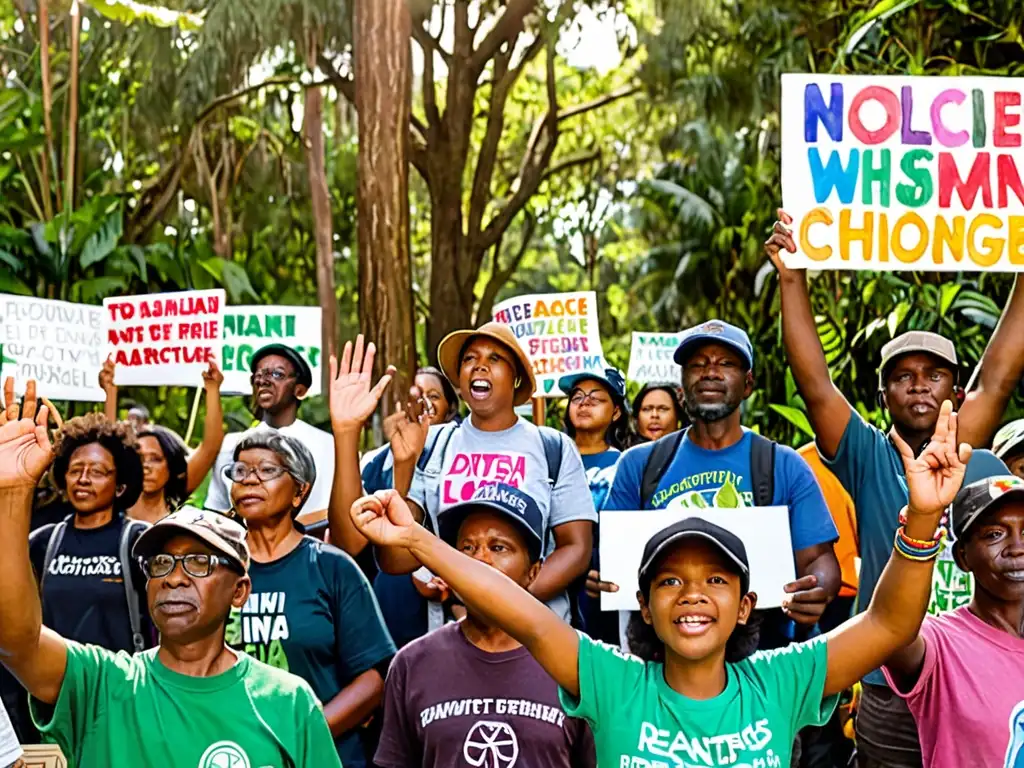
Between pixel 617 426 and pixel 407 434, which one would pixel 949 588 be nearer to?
pixel 407 434

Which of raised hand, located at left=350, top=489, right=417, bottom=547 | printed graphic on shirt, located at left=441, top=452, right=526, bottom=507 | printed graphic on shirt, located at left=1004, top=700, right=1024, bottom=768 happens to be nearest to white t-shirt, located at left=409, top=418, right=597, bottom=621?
printed graphic on shirt, located at left=441, top=452, right=526, bottom=507

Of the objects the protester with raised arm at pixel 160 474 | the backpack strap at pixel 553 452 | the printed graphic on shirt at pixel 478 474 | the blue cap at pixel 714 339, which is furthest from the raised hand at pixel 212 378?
the blue cap at pixel 714 339

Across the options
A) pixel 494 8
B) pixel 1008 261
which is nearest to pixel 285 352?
pixel 1008 261

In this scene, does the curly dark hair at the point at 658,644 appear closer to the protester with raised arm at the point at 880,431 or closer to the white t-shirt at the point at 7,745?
the protester with raised arm at the point at 880,431

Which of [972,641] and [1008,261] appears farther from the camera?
[1008,261]

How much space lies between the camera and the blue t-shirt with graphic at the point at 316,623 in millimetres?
4711

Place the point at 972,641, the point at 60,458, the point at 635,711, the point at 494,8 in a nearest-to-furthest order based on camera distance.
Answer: the point at 635,711
the point at 972,641
the point at 60,458
the point at 494,8

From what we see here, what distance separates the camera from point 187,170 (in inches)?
839

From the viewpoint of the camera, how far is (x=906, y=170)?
216 inches

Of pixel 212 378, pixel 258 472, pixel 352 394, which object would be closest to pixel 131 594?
pixel 258 472

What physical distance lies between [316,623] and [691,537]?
62.2 inches

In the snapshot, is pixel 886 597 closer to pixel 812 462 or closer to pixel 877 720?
pixel 877 720

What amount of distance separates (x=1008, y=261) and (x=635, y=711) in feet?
8.76

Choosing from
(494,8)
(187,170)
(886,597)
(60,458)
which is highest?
(494,8)
